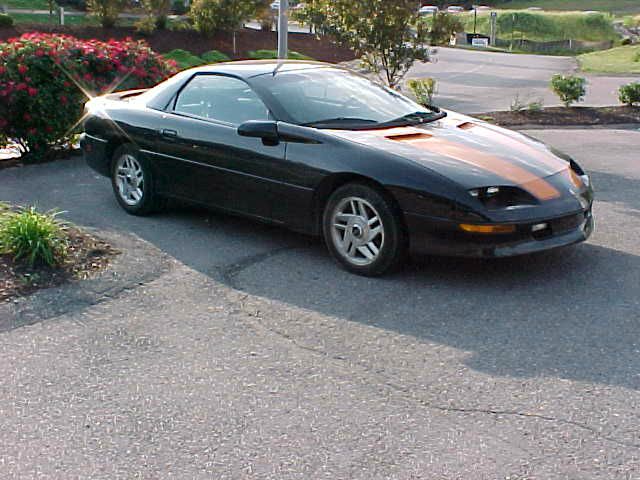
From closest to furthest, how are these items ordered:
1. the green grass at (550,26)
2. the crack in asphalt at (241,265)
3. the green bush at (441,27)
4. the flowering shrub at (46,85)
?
1. the crack in asphalt at (241,265)
2. the flowering shrub at (46,85)
3. the green bush at (441,27)
4. the green grass at (550,26)

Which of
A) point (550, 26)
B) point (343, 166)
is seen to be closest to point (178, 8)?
point (550, 26)

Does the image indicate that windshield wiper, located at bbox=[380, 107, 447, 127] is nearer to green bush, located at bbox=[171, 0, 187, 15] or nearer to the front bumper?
the front bumper

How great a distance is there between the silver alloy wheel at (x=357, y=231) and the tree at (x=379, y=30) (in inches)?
309

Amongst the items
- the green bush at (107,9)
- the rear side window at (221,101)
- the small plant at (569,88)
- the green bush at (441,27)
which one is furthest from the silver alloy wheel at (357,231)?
the green bush at (107,9)

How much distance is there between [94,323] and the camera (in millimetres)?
5477

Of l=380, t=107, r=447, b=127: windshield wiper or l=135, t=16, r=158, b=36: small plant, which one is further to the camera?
l=135, t=16, r=158, b=36: small plant

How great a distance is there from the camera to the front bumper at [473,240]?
5871 millimetres

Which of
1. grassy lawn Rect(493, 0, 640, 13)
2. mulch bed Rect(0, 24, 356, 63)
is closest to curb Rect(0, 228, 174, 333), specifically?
mulch bed Rect(0, 24, 356, 63)

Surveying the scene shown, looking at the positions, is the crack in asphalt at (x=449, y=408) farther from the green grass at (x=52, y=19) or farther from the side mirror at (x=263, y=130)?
the green grass at (x=52, y=19)

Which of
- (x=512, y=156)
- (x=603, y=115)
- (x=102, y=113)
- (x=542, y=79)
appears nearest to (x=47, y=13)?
(x=542, y=79)

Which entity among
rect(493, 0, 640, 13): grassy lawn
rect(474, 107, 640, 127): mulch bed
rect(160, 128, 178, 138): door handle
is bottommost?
rect(474, 107, 640, 127): mulch bed

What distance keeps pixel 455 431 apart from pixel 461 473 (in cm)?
38

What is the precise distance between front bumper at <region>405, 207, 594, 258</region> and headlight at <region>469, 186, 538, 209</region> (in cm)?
16

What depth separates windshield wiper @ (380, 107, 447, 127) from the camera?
7027 mm
